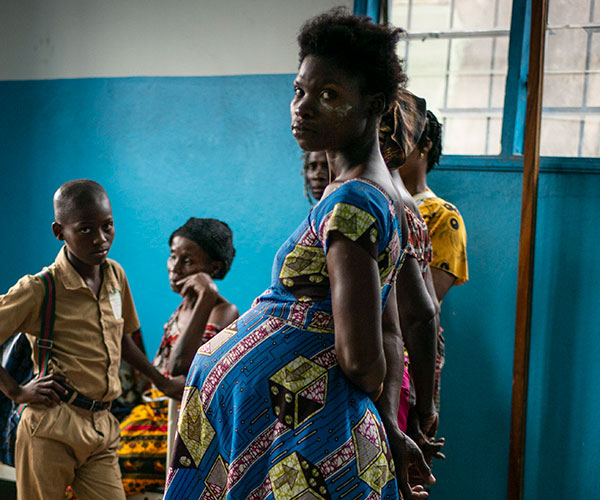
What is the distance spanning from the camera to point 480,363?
3.01 meters

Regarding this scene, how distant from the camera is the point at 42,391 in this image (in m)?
2.09

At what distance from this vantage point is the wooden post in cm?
268

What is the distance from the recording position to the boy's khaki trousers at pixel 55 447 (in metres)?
2.12

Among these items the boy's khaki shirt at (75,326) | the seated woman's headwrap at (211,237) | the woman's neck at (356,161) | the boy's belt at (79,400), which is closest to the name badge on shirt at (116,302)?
the boy's khaki shirt at (75,326)

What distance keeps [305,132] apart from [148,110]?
2701 mm

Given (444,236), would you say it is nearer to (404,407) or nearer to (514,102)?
(404,407)

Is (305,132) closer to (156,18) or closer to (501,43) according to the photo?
(501,43)

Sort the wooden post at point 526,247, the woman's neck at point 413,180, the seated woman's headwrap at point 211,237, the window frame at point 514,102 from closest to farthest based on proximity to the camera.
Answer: the woman's neck at point 413,180 → the wooden post at point 526,247 → the seated woman's headwrap at point 211,237 → the window frame at point 514,102

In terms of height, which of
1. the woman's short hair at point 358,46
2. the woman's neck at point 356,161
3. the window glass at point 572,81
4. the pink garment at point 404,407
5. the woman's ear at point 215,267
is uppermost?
the window glass at point 572,81

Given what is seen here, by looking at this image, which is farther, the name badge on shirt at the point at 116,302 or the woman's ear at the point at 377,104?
the name badge on shirt at the point at 116,302

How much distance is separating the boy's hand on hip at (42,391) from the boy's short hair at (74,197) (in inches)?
20.9

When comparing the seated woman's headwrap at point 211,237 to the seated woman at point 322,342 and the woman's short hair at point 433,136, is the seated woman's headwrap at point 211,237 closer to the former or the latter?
the woman's short hair at point 433,136

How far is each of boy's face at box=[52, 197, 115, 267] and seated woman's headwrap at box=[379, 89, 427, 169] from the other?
1.08m

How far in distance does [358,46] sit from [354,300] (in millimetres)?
472
